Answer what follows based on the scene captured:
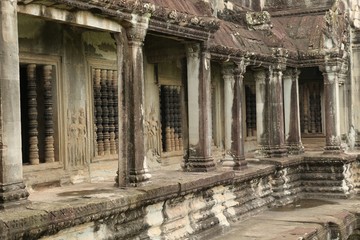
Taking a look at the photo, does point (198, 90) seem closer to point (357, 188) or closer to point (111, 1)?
point (111, 1)

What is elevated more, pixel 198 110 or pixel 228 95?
pixel 228 95

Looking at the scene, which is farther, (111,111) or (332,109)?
(332,109)

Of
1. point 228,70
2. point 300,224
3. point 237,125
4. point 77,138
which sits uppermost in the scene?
point 228,70

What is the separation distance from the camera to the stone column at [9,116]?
5.83 metres

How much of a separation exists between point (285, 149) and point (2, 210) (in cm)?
938

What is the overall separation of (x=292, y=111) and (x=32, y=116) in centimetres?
856

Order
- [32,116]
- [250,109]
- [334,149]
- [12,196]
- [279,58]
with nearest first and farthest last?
[12,196] < [32,116] < [279,58] < [334,149] < [250,109]

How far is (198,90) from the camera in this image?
10.2 meters

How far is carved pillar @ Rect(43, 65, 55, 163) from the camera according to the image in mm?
8750

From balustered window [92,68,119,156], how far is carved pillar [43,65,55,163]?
1134mm

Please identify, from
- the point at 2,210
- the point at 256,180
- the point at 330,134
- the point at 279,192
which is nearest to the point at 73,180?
the point at 2,210

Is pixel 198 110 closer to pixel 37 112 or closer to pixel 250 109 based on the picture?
pixel 37 112

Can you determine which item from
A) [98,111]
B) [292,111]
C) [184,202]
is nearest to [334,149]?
[292,111]

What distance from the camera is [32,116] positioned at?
840cm
